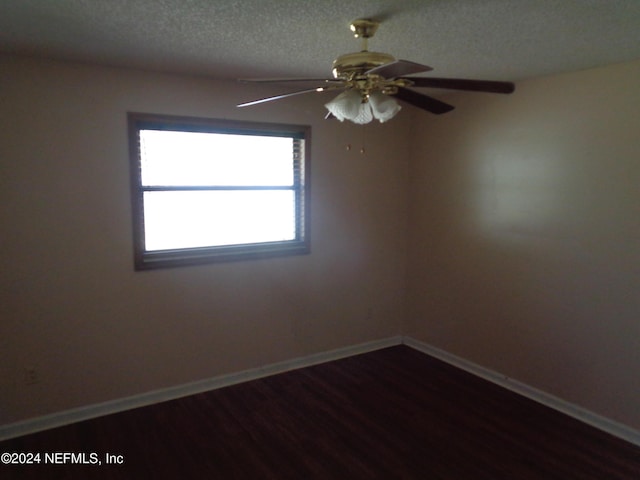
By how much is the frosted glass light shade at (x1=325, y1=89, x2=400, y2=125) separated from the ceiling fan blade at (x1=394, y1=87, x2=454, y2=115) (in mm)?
101

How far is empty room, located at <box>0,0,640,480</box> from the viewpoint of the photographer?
7.40 feet

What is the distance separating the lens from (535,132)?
322cm

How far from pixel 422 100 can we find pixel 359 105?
338 millimetres

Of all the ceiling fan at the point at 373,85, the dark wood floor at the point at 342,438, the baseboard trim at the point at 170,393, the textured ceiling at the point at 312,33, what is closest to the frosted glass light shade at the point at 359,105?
the ceiling fan at the point at 373,85

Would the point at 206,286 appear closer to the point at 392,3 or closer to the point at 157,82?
the point at 157,82

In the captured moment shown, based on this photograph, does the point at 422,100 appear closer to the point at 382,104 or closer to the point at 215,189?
the point at 382,104

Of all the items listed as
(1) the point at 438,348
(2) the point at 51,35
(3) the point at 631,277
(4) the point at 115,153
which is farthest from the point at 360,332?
(2) the point at 51,35

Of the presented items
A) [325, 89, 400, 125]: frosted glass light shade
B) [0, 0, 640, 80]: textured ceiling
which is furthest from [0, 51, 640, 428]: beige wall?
[325, 89, 400, 125]: frosted glass light shade

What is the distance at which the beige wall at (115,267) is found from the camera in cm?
277

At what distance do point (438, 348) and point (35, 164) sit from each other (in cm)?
356

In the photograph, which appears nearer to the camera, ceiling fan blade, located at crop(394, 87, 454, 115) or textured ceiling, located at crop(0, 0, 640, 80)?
textured ceiling, located at crop(0, 0, 640, 80)

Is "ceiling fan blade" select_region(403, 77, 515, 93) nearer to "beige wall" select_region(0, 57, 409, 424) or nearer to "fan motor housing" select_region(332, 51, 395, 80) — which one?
"fan motor housing" select_region(332, 51, 395, 80)

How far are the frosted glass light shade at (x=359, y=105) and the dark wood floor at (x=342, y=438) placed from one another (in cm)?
198

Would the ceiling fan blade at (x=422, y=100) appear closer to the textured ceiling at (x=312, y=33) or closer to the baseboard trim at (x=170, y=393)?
the textured ceiling at (x=312, y=33)
